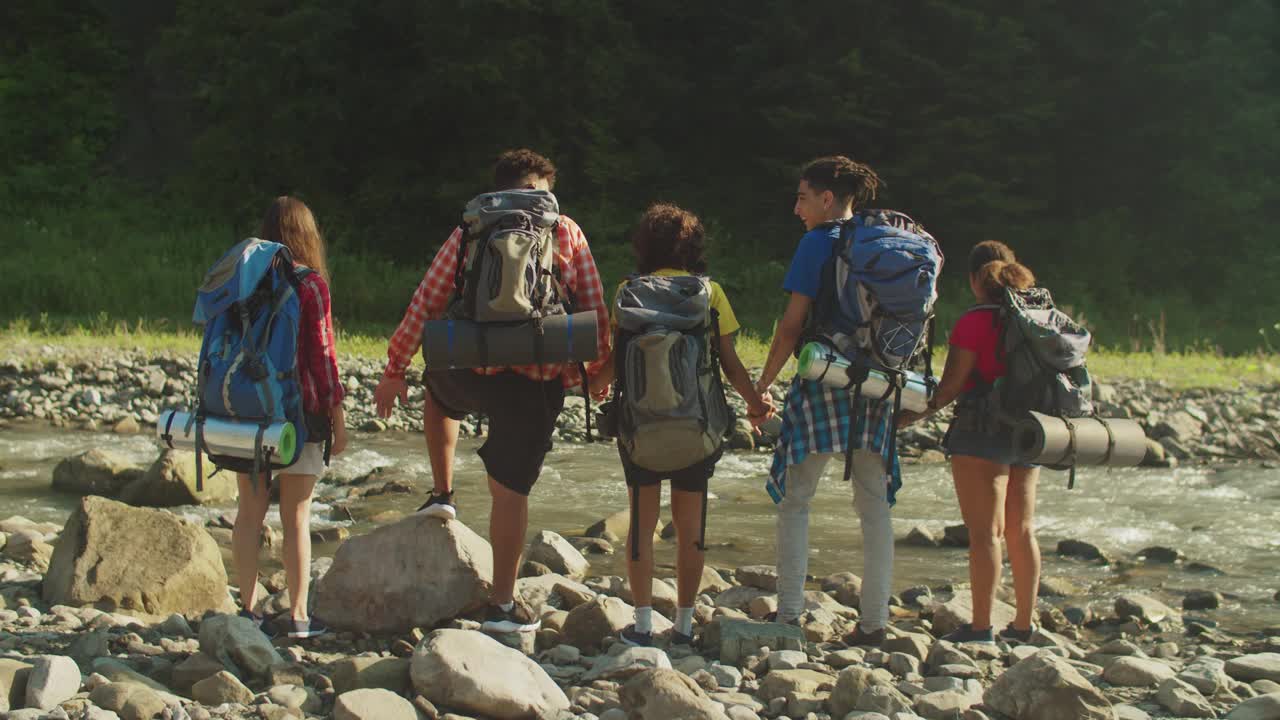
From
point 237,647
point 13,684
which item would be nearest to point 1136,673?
point 237,647

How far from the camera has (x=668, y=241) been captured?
4.72 meters

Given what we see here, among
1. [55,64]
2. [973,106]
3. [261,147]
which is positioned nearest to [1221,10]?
[973,106]

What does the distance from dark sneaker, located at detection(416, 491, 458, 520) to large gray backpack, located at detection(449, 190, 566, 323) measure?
2.73 ft

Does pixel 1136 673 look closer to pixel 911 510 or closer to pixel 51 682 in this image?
pixel 51 682

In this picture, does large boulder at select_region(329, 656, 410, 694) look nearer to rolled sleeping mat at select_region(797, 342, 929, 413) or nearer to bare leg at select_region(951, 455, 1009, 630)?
rolled sleeping mat at select_region(797, 342, 929, 413)

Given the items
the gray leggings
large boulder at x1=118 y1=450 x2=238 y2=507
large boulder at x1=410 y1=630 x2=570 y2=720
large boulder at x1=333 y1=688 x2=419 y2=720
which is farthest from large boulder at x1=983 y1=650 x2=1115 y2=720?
large boulder at x1=118 y1=450 x2=238 y2=507

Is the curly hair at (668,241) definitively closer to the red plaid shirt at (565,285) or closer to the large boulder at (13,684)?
the red plaid shirt at (565,285)

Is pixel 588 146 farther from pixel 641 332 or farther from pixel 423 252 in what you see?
pixel 641 332

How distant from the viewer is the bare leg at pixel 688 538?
4.73m

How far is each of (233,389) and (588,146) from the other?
20.3 m

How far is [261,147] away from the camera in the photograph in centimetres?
2439

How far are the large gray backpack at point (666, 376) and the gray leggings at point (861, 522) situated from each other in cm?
44

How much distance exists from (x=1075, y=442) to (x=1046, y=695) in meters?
1.11

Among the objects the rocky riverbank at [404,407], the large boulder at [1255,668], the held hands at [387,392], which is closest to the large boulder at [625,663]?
the held hands at [387,392]
